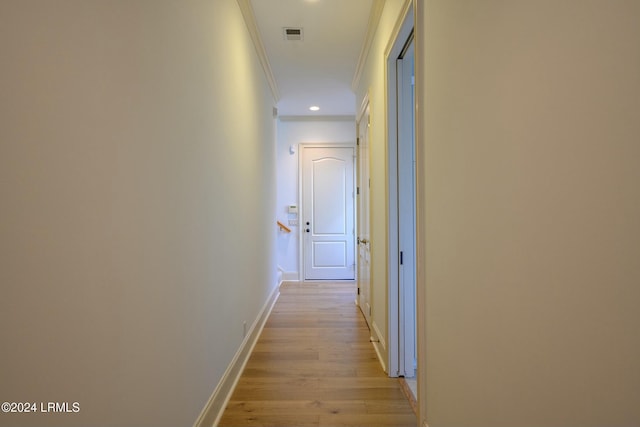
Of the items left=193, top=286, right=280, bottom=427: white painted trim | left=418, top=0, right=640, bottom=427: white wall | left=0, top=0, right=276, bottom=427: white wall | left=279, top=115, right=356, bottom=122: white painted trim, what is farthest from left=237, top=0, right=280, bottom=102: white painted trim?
left=193, top=286, right=280, bottom=427: white painted trim

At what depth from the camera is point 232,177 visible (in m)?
2.33

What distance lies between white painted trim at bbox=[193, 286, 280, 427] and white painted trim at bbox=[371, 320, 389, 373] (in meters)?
1.10

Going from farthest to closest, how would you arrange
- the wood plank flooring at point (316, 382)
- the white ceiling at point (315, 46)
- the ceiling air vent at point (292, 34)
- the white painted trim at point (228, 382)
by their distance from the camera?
the ceiling air vent at point (292, 34), the white ceiling at point (315, 46), the wood plank flooring at point (316, 382), the white painted trim at point (228, 382)

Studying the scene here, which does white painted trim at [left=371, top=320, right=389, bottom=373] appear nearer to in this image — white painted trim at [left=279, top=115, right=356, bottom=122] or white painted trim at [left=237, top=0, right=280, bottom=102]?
white painted trim at [left=237, top=0, right=280, bottom=102]

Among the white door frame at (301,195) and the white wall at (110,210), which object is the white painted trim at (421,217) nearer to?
the white wall at (110,210)

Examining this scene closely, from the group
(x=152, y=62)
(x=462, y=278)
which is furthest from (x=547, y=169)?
(x=152, y=62)

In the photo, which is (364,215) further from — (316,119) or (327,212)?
(316,119)

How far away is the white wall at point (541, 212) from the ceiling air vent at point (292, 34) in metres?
2.09

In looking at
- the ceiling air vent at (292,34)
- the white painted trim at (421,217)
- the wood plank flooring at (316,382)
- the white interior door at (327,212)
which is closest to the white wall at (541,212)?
the white painted trim at (421,217)

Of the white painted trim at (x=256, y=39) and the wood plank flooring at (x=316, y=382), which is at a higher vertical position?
the white painted trim at (x=256, y=39)

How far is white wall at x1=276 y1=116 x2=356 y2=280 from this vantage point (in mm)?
5793

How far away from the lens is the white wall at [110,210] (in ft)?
2.21

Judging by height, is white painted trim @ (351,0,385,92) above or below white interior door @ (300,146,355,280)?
above

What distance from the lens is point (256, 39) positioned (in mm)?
3039
